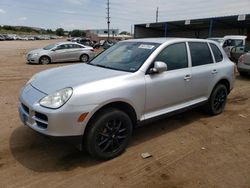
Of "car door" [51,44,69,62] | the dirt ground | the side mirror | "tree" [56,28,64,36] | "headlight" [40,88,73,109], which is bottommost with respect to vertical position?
the dirt ground

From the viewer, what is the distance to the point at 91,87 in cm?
340

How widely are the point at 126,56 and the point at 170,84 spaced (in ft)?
2.86

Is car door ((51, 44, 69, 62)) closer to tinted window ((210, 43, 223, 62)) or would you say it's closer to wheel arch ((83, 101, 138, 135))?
tinted window ((210, 43, 223, 62))

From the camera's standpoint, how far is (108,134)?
144 inches

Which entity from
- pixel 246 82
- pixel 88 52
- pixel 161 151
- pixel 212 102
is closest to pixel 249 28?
pixel 88 52

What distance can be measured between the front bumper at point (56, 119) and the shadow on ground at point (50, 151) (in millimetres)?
157

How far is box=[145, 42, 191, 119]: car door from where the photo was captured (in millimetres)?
4082

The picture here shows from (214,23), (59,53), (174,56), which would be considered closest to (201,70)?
(174,56)

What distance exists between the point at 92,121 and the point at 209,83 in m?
2.84

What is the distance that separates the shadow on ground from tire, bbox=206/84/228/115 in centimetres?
118

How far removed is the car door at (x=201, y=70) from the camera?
4.89 meters

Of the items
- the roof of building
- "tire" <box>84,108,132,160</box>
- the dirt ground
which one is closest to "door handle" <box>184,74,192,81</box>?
the dirt ground

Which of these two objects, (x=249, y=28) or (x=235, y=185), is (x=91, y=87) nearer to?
(x=235, y=185)

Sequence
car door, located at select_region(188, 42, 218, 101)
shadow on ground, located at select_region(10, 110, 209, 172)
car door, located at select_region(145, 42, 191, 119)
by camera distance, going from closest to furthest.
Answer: shadow on ground, located at select_region(10, 110, 209, 172)
car door, located at select_region(145, 42, 191, 119)
car door, located at select_region(188, 42, 218, 101)
